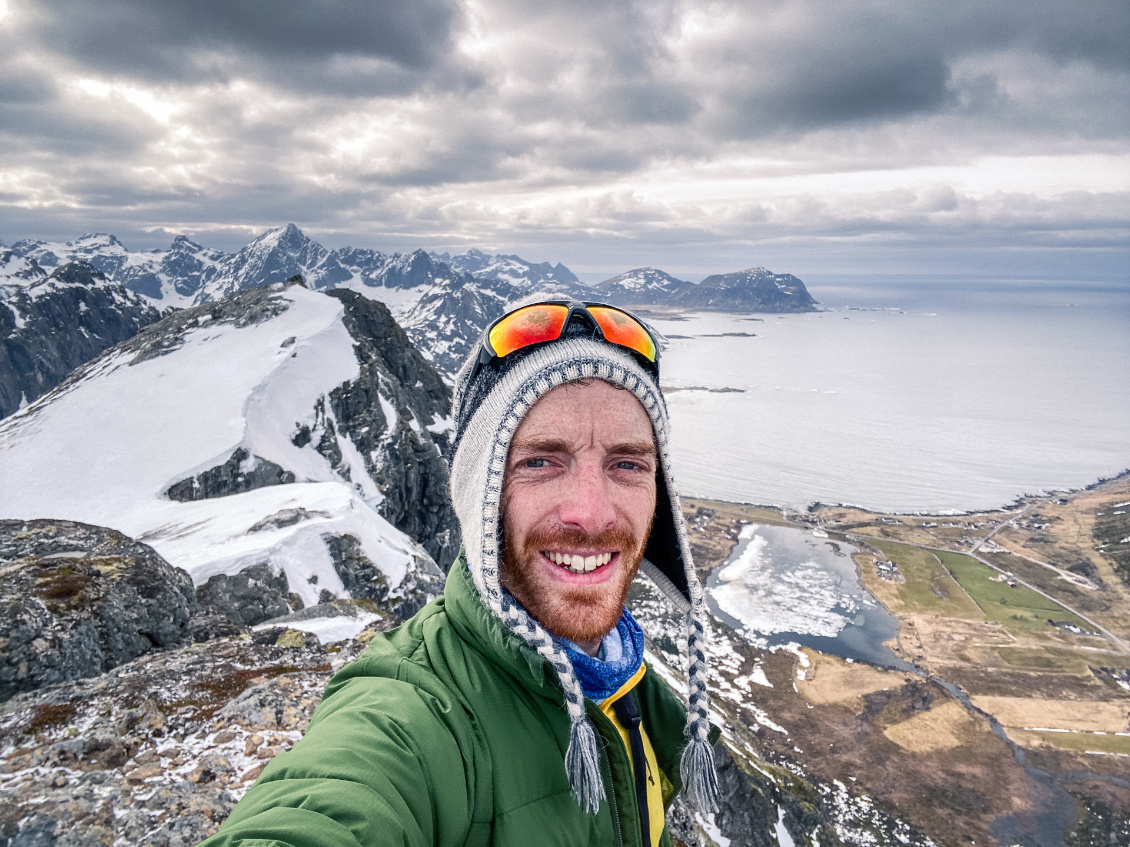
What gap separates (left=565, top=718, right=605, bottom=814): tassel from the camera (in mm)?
2729

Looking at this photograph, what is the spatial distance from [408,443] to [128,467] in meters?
26.1

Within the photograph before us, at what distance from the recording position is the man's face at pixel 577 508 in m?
3.05

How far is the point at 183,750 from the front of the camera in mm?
7742

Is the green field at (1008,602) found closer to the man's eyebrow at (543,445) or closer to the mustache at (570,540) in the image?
the mustache at (570,540)

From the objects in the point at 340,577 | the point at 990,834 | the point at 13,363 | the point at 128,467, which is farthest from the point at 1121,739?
the point at 13,363

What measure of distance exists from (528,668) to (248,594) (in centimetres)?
2600

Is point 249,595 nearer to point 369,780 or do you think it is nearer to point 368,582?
point 368,582

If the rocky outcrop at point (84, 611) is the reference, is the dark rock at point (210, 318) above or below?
above

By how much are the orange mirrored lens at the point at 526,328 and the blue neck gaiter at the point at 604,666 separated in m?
1.86

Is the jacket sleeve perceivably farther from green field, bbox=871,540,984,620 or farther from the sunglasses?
green field, bbox=871,540,984,620

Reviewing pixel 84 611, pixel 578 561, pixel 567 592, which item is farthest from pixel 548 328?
pixel 84 611

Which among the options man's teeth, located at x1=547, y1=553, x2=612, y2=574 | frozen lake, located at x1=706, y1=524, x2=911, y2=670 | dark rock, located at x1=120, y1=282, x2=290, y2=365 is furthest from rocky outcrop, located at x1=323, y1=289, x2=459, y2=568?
man's teeth, located at x1=547, y1=553, x2=612, y2=574

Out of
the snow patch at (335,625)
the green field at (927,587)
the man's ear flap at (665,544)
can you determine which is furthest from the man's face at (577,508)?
the green field at (927,587)

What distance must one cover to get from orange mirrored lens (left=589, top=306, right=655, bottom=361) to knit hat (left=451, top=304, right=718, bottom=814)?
8cm
